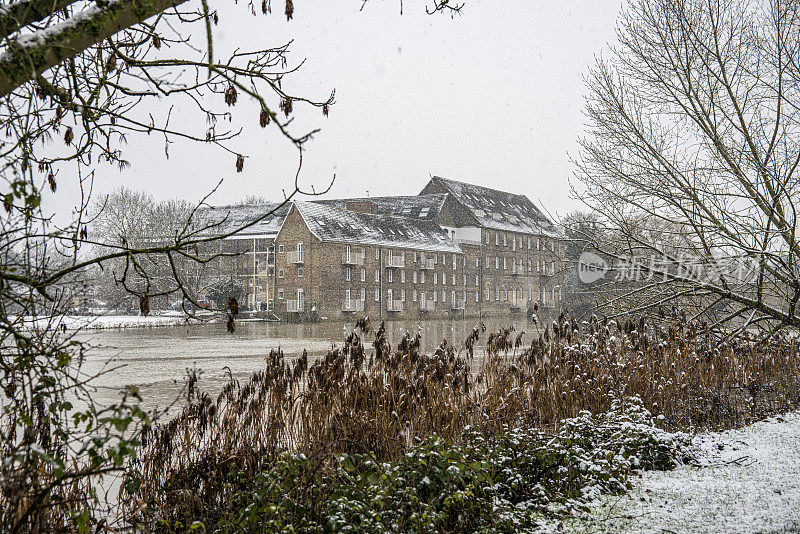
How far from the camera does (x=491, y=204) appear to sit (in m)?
75.4

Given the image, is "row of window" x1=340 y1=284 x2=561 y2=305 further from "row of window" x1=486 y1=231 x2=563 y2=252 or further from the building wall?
"row of window" x1=486 y1=231 x2=563 y2=252

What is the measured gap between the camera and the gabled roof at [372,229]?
51.4 meters

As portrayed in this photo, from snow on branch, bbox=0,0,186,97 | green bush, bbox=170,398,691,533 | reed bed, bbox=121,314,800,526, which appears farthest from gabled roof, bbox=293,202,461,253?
snow on branch, bbox=0,0,186,97

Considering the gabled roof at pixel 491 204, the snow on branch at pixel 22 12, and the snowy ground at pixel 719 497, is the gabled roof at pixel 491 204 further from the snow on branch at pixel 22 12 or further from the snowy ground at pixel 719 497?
the snow on branch at pixel 22 12

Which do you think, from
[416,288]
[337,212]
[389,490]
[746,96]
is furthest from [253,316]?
[389,490]

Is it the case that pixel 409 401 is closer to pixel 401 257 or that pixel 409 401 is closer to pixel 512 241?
pixel 401 257

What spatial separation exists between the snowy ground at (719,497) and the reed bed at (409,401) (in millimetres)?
915

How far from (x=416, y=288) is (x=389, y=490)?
5515cm

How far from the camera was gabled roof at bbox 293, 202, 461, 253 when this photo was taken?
51438mm

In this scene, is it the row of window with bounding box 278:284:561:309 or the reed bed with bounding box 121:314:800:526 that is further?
the row of window with bounding box 278:284:561:309

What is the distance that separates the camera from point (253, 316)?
172 ft

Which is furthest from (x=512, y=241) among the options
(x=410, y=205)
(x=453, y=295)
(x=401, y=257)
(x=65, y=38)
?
(x=65, y=38)

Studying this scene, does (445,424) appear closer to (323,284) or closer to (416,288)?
(323,284)

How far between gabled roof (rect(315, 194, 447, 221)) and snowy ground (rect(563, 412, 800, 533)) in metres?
59.2
